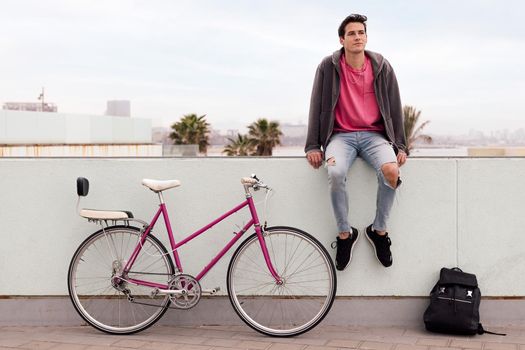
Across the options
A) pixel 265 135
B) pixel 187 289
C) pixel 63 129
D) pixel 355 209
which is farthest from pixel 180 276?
pixel 265 135

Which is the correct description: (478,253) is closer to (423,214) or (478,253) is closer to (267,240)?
(423,214)

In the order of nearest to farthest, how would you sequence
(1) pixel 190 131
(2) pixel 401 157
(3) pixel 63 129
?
(2) pixel 401 157 → (3) pixel 63 129 → (1) pixel 190 131

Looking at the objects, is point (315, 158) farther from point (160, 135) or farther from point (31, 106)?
point (160, 135)

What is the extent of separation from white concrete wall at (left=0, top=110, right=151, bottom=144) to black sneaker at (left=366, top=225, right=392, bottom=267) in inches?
2255

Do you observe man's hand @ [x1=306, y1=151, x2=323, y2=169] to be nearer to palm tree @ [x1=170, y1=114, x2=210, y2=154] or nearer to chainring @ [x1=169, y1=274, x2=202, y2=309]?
chainring @ [x1=169, y1=274, x2=202, y2=309]

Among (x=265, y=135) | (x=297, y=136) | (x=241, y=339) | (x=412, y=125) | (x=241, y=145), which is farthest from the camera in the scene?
(x=265, y=135)

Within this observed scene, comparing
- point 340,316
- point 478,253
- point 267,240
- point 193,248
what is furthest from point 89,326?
point 478,253

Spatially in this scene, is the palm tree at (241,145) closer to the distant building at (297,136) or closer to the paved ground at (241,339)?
the distant building at (297,136)

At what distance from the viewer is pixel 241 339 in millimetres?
4688

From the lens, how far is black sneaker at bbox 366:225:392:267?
4895 millimetres

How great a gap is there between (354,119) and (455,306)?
52.6 inches

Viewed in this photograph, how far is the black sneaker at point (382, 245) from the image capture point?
489cm

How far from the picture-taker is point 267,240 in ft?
16.3

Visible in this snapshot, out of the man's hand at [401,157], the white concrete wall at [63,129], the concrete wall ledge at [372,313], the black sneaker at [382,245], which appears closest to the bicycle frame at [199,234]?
the concrete wall ledge at [372,313]
